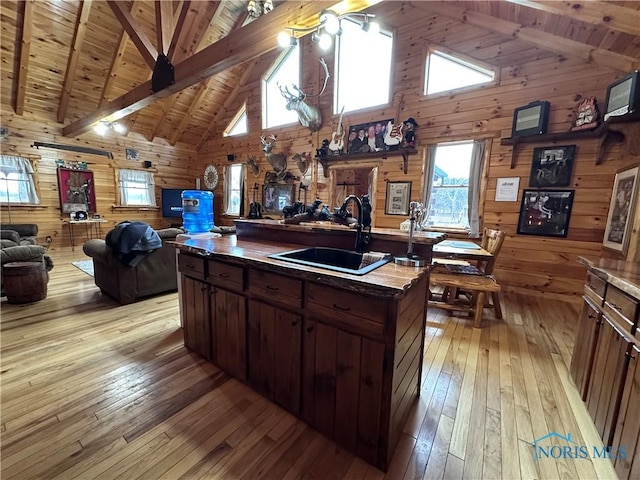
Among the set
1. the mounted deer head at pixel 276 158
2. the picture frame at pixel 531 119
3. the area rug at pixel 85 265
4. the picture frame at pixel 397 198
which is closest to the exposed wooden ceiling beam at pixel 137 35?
the mounted deer head at pixel 276 158

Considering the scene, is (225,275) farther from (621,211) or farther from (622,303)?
(621,211)

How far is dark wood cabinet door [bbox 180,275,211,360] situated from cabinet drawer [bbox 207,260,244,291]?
0.13 m

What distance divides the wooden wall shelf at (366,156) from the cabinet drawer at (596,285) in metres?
3.25

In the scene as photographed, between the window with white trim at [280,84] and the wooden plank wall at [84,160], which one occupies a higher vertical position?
the window with white trim at [280,84]

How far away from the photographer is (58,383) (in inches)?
72.1

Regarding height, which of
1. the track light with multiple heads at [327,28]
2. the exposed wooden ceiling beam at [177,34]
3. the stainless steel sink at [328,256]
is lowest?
the stainless steel sink at [328,256]

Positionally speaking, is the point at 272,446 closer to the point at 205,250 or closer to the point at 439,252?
the point at 205,250

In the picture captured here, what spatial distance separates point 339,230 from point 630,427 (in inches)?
65.8

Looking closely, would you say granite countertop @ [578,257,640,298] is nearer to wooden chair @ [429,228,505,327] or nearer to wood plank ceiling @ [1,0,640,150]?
wooden chair @ [429,228,505,327]

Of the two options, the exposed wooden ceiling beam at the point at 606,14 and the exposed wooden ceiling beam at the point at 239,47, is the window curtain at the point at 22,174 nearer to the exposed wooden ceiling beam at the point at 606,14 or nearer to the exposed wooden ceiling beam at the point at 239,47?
the exposed wooden ceiling beam at the point at 239,47

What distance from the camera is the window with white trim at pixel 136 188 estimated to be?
7.04 meters

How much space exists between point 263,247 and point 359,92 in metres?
4.48

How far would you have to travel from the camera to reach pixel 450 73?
422 cm

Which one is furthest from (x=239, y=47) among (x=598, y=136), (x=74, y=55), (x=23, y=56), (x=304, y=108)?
(x=23, y=56)
